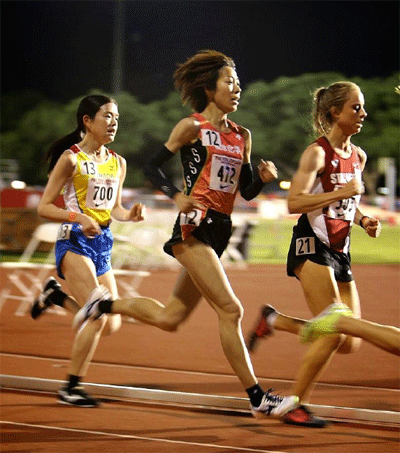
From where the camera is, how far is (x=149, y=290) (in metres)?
15.1

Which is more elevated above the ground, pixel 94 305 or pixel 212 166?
pixel 212 166

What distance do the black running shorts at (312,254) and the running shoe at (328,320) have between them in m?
0.31

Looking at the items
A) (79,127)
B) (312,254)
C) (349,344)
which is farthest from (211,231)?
(79,127)

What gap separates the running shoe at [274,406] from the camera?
5.28 meters

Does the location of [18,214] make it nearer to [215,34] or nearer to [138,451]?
[138,451]

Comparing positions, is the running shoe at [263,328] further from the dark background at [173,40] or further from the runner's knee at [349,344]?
the dark background at [173,40]

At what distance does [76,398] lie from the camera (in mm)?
5949

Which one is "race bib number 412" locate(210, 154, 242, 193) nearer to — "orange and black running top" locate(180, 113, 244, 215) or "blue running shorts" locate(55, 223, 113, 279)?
"orange and black running top" locate(180, 113, 244, 215)

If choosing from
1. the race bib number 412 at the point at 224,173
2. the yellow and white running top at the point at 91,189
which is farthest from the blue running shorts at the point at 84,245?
the race bib number 412 at the point at 224,173

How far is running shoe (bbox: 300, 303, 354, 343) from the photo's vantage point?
16.8 ft

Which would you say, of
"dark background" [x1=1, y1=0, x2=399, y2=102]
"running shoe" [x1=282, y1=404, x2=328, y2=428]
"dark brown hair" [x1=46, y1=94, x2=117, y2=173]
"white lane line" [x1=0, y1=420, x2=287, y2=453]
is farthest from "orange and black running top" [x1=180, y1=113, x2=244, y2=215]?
Answer: "dark background" [x1=1, y1=0, x2=399, y2=102]

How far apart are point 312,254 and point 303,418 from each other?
96 cm

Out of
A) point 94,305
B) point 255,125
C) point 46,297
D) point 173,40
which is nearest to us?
point 94,305

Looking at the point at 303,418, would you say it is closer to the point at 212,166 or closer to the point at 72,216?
the point at 212,166
